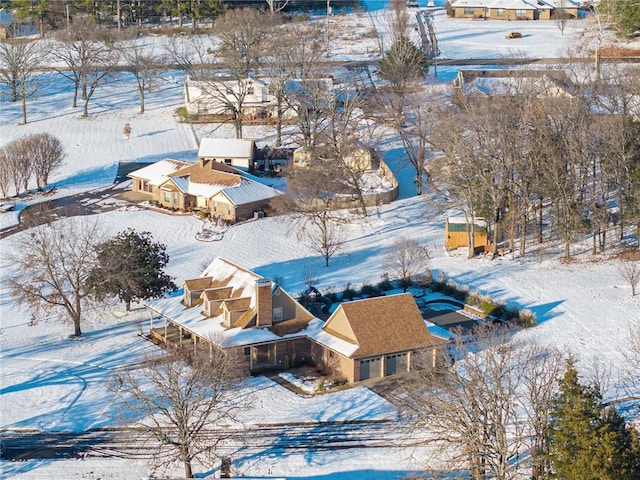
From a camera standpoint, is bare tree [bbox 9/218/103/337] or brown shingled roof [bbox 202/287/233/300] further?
bare tree [bbox 9/218/103/337]

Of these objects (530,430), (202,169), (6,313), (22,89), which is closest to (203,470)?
(530,430)

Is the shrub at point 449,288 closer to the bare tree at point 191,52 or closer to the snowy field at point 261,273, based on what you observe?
the snowy field at point 261,273

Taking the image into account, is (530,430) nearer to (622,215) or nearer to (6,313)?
(622,215)

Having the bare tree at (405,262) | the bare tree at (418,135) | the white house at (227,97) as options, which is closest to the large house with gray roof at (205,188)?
the bare tree at (418,135)

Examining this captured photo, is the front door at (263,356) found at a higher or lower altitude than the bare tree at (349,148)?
lower

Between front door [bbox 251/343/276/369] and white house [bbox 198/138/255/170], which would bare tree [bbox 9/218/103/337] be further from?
white house [bbox 198/138/255/170]

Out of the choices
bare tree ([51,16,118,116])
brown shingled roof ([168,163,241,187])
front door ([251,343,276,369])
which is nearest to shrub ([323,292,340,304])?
front door ([251,343,276,369])

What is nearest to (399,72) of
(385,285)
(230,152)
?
(230,152)
